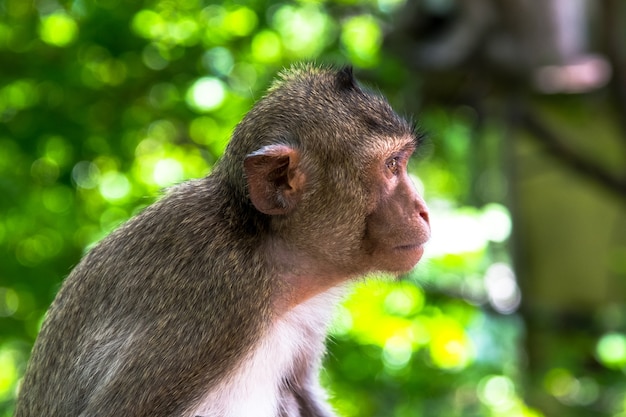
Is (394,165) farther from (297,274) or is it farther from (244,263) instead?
(244,263)

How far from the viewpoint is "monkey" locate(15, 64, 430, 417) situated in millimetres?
3213

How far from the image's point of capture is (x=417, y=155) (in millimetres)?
3898

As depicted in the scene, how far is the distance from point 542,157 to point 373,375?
14.9 ft

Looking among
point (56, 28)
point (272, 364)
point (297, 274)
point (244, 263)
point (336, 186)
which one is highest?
point (56, 28)

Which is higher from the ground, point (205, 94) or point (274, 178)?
point (274, 178)

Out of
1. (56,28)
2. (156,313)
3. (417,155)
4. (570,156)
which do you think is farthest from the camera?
(570,156)

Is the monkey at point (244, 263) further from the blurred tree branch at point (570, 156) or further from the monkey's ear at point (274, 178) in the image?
the blurred tree branch at point (570, 156)

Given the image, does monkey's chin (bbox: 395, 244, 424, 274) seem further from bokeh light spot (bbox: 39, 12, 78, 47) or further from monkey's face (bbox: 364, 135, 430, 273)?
bokeh light spot (bbox: 39, 12, 78, 47)

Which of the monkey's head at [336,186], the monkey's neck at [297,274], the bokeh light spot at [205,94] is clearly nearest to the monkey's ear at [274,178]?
the monkey's head at [336,186]

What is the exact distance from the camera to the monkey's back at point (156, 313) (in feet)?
10.5

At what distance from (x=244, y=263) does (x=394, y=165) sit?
671 millimetres

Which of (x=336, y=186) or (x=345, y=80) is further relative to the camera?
(x=345, y=80)

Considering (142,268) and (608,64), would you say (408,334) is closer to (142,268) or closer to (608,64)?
(608,64)

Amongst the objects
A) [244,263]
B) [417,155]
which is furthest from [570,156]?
[244,263]
